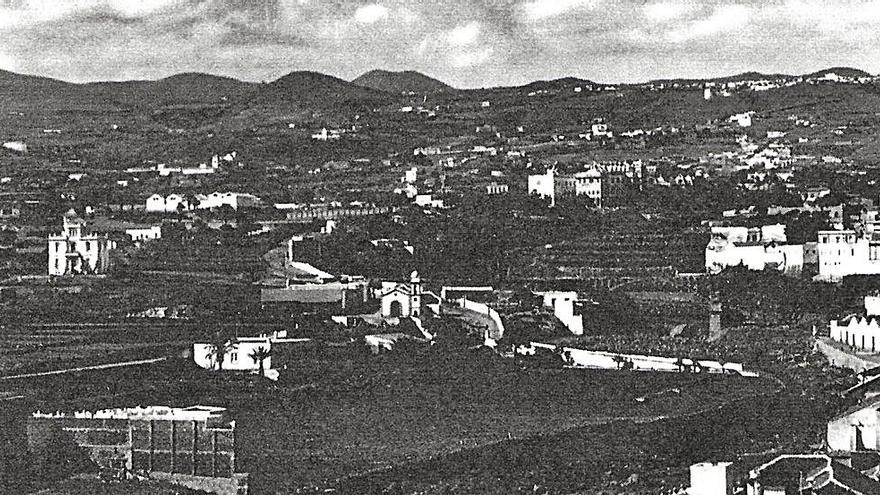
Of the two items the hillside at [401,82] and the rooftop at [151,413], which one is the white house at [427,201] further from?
the rooftop at [151,413]

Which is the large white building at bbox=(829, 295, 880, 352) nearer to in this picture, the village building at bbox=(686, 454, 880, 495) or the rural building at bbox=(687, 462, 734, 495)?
the village building at bbox=(686, 454, 880, 495)

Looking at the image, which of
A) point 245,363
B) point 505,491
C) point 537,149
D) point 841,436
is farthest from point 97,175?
point 841,436

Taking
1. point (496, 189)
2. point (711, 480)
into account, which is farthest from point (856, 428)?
point (496, 189)

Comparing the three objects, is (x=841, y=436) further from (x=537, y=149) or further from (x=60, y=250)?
(x=60, y=250)

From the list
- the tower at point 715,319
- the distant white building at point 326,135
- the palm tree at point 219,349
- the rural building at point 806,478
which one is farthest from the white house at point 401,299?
the rural building at point 806,478

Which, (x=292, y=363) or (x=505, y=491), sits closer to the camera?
(x=505, y=491)

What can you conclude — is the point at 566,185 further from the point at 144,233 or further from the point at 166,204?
the point at 144,233
